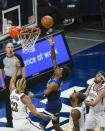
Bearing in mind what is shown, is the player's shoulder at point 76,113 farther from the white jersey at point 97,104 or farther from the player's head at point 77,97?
the white jersey at point 97,104

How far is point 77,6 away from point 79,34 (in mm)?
1900

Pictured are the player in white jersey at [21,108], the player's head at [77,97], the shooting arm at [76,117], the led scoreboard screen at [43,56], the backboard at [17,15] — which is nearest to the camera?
the shooting arm at [76,117]

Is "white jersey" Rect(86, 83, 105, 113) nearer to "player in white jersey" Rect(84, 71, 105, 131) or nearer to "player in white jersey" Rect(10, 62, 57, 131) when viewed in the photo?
"player in white jersey" Rect(84, 71, 105, 131)

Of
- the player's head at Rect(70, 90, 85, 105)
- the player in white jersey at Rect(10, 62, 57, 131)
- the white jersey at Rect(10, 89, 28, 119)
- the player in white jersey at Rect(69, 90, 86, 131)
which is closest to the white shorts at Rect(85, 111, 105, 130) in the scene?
the player in white jersey at Rect(69, 90, 86, 131)

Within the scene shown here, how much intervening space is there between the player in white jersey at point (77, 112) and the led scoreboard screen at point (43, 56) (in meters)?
5.52

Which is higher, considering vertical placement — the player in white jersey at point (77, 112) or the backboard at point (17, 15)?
the backboard at point (17, 15)

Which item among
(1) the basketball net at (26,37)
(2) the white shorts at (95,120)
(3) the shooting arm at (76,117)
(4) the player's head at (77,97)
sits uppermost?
(1) the basketball net at (26,37)

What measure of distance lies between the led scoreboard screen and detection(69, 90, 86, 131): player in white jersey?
5.52 m

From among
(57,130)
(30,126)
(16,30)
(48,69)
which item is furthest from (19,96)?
(48,69)

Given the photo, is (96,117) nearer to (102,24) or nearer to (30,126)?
(30,126)

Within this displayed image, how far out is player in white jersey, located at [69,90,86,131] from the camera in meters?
7.71

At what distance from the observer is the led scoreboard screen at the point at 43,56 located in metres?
13.4

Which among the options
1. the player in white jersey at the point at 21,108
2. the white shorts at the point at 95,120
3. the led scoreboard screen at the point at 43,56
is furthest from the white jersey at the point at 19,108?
the led scoreboard screen at the point at 43,56

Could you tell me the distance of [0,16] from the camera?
1537 centimetres
